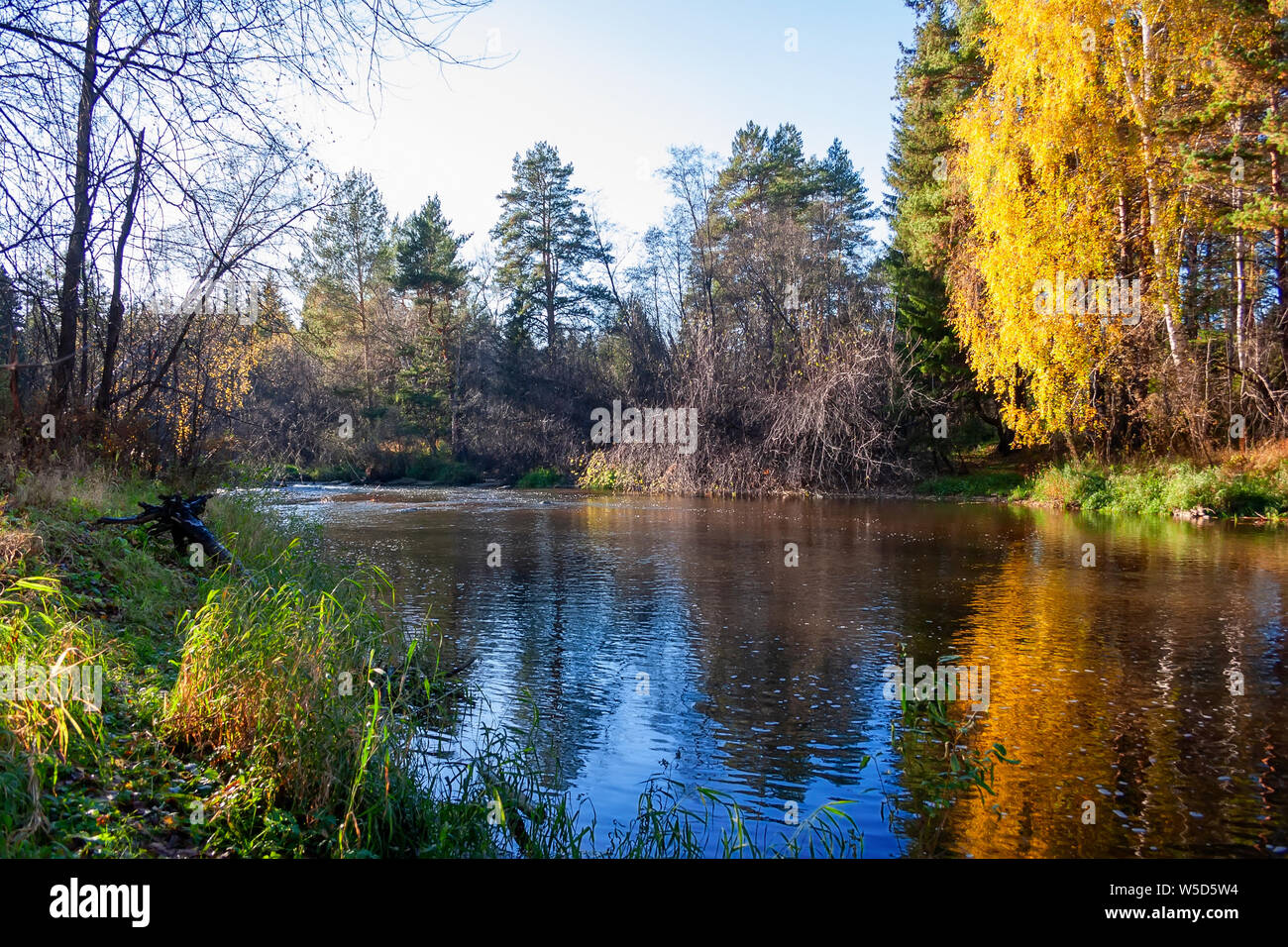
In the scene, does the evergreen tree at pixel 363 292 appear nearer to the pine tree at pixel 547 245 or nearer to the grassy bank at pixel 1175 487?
the pine tree at pixel 547 245

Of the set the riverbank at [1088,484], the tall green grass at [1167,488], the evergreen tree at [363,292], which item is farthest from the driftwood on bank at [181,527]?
the evergreen tree at [363,292]

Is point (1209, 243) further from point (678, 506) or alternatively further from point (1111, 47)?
point (678, 506)

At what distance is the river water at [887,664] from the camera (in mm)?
4812

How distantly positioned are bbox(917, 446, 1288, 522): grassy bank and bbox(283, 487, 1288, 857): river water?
71.4 inches

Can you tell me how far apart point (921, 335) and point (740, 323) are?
6418mm

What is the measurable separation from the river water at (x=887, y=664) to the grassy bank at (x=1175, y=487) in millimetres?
1814

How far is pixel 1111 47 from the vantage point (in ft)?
62.8

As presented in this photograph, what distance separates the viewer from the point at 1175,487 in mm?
19062

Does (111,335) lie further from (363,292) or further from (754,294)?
(363,292)

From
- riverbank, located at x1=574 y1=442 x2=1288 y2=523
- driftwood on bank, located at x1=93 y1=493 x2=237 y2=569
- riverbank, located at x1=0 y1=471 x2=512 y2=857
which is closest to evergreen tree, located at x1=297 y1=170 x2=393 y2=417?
riverbank, located at x1=574 y1=442 x2=1288 y2=523

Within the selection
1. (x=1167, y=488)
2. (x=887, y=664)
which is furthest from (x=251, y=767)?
(x=1167, y=488)

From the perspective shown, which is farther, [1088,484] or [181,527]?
[1088,484]

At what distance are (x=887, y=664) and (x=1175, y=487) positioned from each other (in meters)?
15.1
